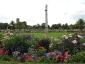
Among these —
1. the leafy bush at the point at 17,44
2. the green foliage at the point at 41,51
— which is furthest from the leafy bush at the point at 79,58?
the leafy bush at the point at 17,44

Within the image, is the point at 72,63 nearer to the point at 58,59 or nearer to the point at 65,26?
the point at 58,59

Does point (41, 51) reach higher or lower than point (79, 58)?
higher

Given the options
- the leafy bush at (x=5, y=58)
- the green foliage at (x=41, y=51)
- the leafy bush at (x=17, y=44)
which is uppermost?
the leafy bush at (x=17, y=44)

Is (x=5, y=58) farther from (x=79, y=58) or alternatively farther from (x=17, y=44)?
(x=79, y=58)

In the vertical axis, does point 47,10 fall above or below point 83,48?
above

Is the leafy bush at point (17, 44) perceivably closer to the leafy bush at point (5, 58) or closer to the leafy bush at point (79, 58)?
the leafy bush at point (5, 58)

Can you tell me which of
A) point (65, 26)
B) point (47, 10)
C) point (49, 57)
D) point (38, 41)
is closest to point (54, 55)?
point (49, 57)

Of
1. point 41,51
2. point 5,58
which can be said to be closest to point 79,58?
point 41,51

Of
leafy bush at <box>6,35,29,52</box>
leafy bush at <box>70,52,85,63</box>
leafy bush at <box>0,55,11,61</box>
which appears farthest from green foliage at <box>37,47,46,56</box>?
leafy bush at <box>70,52,85,63</box>

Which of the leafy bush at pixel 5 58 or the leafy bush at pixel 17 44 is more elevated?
the leafy bush at pixel 17 44

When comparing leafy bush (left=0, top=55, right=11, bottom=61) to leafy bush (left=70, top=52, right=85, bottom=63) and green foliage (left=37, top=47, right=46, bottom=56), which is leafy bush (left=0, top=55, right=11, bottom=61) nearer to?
green foliage (left=37, top=47, right=46, bottom=56)

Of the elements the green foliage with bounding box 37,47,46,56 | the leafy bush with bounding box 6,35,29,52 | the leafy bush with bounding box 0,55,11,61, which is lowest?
the leafy bush with bounding box 0,55,11,61

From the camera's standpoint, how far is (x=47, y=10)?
36656mm

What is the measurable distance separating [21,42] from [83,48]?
3.02 m
